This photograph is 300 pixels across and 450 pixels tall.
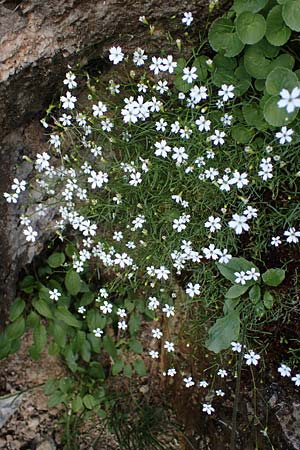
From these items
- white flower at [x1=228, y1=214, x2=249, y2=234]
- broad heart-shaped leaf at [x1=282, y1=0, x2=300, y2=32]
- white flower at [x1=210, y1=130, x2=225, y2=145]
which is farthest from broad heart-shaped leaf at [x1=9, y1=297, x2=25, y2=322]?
broad heart-shaped leaf at [x1=282, y1=0, x2=300, y2=32]

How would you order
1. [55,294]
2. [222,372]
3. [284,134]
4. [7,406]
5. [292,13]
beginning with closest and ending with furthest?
[292,13] → [284,134] → [222,372] → [55,294] → [7,406]

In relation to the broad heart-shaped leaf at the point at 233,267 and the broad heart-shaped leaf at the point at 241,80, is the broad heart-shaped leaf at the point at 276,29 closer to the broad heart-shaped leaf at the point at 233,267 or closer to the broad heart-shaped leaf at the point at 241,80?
the broad heart-shaped leaf at the point at 241,80

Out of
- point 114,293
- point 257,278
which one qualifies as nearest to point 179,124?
point 257,278

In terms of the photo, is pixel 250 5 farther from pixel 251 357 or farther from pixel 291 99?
pixel 251 357

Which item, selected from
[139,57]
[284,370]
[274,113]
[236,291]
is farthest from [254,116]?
→ [284,370]

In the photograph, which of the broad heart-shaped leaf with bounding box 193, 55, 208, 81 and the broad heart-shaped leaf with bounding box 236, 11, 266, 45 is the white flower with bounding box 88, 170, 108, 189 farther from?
the broad heart-shaped leaf with bounding box 236, 11, 266, 45

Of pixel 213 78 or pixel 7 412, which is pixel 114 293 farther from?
pixel 213 78
